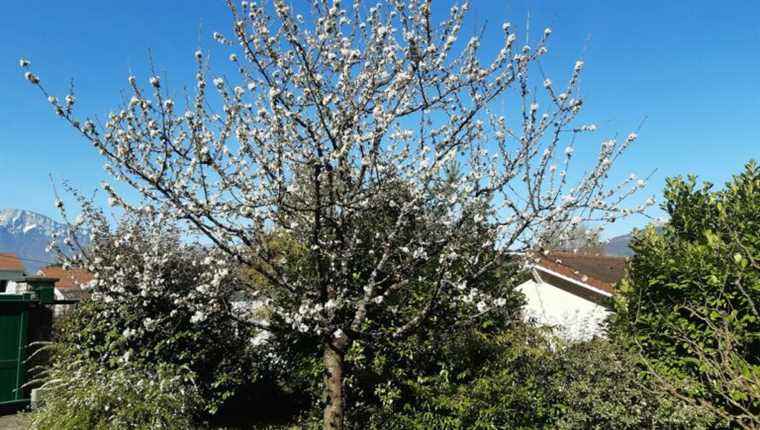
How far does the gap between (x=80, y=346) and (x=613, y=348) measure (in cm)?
703

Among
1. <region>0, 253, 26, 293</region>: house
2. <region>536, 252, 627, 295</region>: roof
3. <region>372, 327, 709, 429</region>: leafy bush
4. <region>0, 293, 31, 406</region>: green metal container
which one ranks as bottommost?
<region>372, 327, 709, 429</region>: leafy bush

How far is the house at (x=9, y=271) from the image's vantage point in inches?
538

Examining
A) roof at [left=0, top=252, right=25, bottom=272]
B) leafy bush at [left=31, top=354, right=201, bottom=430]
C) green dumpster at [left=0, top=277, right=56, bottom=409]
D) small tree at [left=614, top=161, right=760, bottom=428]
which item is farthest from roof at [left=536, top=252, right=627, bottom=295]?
roof at [left=0, top=252, right=25, bottom=272]

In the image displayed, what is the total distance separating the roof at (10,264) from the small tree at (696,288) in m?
14.8

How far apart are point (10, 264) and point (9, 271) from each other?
2.96 ft

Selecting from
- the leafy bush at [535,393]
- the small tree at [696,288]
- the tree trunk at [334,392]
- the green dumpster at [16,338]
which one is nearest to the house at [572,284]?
the small tree at [696,288]

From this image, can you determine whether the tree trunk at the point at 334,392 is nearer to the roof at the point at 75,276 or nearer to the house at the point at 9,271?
the roof at the point at 75,276

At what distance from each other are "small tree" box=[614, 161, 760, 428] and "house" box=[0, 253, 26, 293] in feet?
46.3

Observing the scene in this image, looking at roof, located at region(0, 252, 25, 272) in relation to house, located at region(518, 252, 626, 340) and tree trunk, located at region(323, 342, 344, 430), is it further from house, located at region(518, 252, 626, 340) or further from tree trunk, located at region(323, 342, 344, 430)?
tree trunk, located at region(323, 342, 344, 430)

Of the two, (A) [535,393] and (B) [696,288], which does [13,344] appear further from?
(B) [696,288]

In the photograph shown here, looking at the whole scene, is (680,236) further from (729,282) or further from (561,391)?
(561,391)

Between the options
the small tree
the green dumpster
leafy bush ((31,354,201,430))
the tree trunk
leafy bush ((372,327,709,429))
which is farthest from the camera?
the green dumpster

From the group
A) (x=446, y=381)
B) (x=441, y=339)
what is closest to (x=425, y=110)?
(x=441, y=339)

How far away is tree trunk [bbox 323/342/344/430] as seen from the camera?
4289mm
